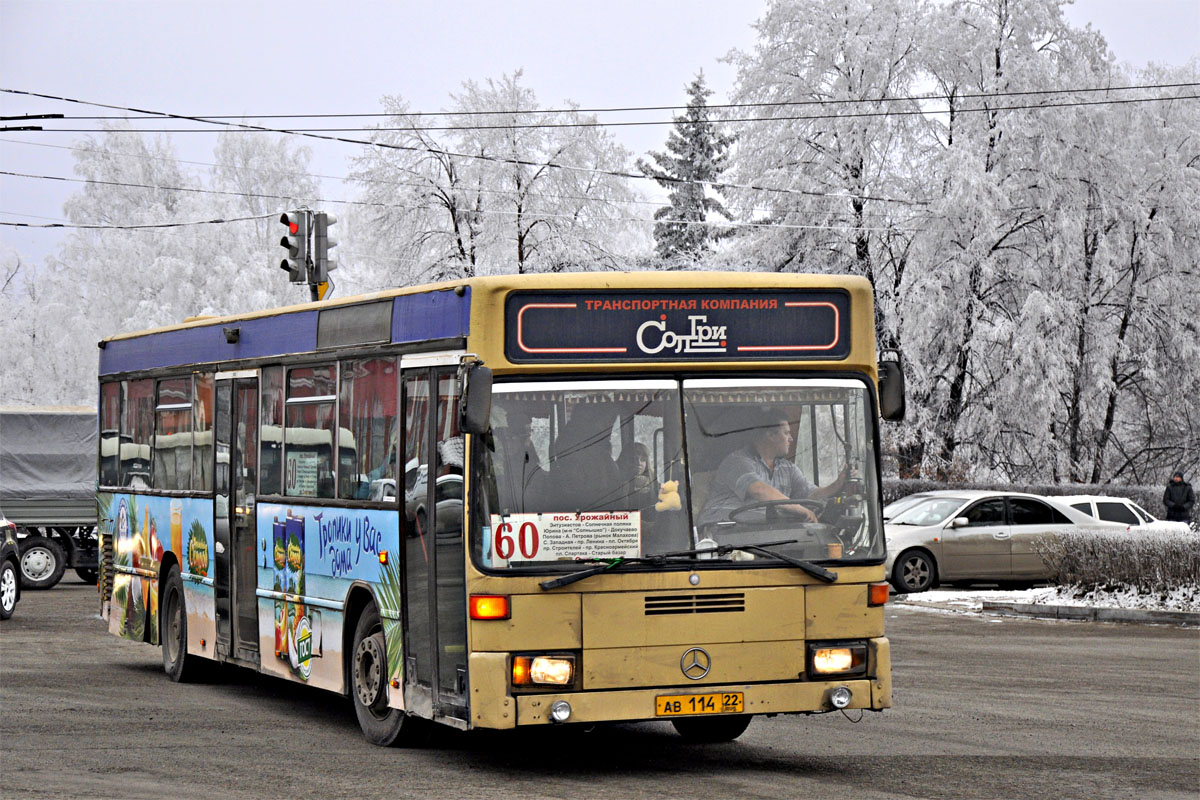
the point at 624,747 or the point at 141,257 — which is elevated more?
the point at 141,257

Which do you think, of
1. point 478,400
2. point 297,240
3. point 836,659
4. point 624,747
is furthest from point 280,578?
point 297,240

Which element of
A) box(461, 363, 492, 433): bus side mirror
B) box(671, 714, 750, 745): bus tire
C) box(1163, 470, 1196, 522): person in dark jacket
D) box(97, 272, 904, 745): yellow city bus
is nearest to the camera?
box(461, 363, 492, 433): bus side mirror

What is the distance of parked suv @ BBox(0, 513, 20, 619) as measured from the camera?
67.6 ft

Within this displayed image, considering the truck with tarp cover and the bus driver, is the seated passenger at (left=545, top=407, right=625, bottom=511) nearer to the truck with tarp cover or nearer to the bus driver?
the bus driver

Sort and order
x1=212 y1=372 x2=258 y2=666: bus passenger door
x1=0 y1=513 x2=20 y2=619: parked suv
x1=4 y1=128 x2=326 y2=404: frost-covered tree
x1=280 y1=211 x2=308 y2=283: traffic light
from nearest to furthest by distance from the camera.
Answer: x1=212 y1=372 x2=258 y2=666: bus passenger door → x1=0 y1=513 x2=20 y2=619: parked suv → x1=280 y1=211 x2=308 y2=283: traffic light → x1=4 y1=128 x2=326 y2=404: frost-covered tree

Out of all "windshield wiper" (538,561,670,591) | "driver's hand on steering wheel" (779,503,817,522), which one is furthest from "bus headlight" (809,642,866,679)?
"windshield wiper" (538,561,670,591)

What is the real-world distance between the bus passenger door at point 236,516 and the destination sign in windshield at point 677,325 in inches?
164

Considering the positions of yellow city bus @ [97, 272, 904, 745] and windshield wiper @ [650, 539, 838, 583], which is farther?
windshield wiper @ [650, 539, 838, 583]

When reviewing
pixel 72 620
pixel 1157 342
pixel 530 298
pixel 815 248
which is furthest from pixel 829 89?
pixel 530 298

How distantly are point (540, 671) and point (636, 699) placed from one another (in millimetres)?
548

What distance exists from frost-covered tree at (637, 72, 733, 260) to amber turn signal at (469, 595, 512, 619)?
193ft

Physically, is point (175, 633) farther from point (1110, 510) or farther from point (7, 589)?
point (1110, 510)

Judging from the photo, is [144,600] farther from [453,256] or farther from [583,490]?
[453,256]

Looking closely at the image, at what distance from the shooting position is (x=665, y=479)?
381 inches
